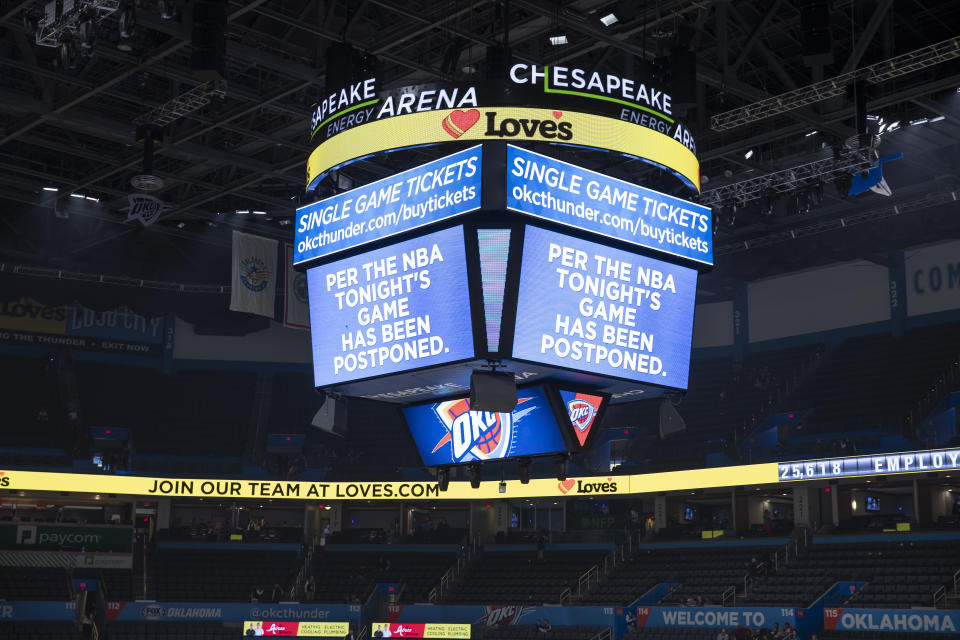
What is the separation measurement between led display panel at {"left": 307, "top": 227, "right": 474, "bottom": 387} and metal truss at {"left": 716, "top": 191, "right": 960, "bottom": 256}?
20.7m

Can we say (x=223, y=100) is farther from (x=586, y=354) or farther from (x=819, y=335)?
(x=819, y=335)

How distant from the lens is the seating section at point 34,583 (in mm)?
37781

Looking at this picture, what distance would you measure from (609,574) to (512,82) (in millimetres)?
25922

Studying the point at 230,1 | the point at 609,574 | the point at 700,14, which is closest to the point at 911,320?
the point at 609,574

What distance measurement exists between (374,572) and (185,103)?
71.6 feet

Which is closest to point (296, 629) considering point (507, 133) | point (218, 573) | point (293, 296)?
point (218, 573)

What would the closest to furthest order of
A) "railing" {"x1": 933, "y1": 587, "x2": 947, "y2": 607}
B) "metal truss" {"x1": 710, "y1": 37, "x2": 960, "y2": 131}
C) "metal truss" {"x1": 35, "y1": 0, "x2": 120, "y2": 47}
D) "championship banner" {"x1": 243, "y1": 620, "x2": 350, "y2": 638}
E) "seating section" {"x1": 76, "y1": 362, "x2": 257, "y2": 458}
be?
1. "metal truss" {"x1": 35, "y1": 0, "x2": 120, "y2": 47}
2. "metal truss" {"x1": 710, "y1": 37, "x2": 960, "y2": 131}
3. "railing" {"x1": 933, "y1": 587, "x2": 947, "y2": 607}
4. "championship banner" {"x1": 243, "y1": 620, "x2": 350, "y2": 638}
5. "seating section" {"x1": 76, "y1": 362, "x2": 257, "y2": 458}

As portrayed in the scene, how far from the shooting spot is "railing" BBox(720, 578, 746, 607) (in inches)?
1308

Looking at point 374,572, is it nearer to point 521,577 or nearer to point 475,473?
point 521,577

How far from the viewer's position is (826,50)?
64.0 feet

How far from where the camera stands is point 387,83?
27.3 m

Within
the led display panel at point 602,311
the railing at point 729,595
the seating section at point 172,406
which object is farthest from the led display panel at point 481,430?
the seating section at point 172,406

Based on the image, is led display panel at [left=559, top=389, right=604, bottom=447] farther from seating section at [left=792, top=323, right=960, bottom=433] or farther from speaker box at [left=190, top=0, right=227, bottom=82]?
seating section at [left=792, top=323, right=960, bottom=433]

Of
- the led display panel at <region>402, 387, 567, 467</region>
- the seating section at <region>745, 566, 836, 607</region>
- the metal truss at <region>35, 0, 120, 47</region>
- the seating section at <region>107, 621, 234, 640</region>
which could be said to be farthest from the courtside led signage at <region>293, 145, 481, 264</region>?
the seating section at <region>107, 621, 234, 640</region>
